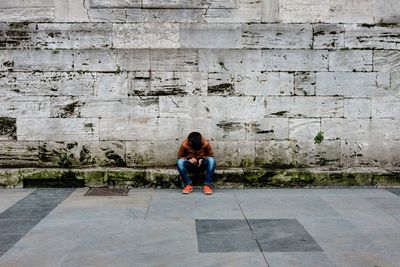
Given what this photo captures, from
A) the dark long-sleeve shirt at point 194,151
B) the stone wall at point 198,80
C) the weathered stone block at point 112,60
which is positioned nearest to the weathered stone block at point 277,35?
the stone wall at point 198,80

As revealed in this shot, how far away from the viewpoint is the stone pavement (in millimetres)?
4375

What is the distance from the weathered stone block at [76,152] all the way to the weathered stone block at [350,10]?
4.78 meters

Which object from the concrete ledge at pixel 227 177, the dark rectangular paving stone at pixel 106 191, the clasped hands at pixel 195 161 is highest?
the clasped hands at pixel 195 161

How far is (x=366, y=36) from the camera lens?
8.28 m

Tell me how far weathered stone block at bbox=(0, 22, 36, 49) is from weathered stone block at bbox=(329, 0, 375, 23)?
572cm

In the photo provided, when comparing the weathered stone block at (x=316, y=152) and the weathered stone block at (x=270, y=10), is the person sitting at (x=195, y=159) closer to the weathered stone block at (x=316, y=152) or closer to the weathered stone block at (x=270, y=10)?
the weathered stone block at (x=316, y=152)

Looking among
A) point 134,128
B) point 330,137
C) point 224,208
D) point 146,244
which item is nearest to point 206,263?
point 146,244

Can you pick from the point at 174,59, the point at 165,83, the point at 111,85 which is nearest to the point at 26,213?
the point at 111,85

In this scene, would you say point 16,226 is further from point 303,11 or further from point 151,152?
point 303,11

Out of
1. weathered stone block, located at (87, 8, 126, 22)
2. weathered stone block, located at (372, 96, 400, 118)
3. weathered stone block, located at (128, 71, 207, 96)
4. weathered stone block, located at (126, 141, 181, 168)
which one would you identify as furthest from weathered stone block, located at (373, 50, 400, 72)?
weathered stone block, located at (87, 8, 126, 22)

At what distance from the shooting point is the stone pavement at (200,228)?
438cm

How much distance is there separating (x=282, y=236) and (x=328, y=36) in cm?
466

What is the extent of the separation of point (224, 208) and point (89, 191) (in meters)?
2.62

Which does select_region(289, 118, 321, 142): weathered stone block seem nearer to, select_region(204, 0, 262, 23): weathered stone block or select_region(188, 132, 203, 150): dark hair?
select_region(188, 132, 203, 150): dark hair
